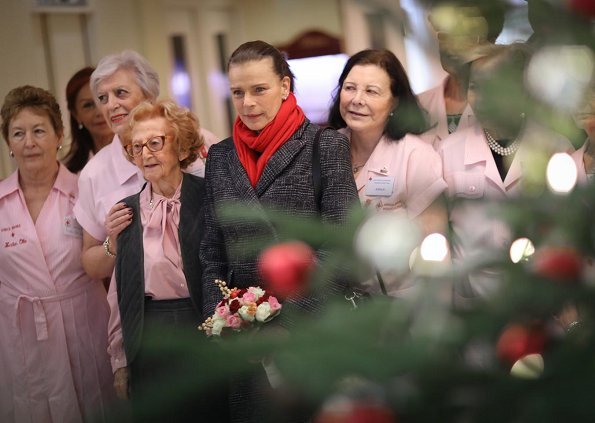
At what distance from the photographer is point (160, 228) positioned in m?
2.60

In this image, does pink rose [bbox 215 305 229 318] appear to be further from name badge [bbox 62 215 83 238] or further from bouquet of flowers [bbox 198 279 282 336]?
name badge [bbox 62 215 83 238]

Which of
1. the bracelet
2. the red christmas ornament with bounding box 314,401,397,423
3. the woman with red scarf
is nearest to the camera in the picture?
the red christmas ornament with bounding box 314,401,397,423

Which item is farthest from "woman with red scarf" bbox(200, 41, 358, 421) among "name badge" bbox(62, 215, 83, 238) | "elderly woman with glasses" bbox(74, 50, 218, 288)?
"name badge" bbox(62, 215, 83, 238)

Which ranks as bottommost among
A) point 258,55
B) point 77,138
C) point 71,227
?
point 71,227

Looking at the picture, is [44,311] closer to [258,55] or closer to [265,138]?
[265,138]

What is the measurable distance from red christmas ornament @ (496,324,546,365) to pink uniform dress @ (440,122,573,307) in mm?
18

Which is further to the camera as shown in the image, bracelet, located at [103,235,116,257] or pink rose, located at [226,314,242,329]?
bracelet, located at [103,235,116,257]

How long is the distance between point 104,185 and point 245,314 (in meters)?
0.91

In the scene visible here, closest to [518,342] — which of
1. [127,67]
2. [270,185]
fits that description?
[270,185]

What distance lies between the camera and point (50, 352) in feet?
9.73

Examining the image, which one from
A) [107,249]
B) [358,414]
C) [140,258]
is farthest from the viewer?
[107,249]

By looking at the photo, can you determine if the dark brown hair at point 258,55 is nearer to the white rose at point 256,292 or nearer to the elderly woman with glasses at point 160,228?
the elderly woman with glasses at point 160,228

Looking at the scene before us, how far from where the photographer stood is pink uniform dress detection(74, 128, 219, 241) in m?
2.81

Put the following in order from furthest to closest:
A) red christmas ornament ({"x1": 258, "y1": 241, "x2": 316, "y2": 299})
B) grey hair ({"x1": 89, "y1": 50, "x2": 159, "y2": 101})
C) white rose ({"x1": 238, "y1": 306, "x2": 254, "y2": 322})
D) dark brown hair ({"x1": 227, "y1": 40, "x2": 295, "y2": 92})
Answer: grey hair ({"x1": 89, "y1": 50, "x2": 159, "y2": 101}) < dark brown hair ({"x1": 227, "y1": 40, "x2": 295, "y2": 92}) < white rose ({"x1": 238, "y1": 306, "x2": 254, "y2": 322}) < red christmas ornament ({"x1": 258, "y1": 241, "x2": 316, "y2": 299})
